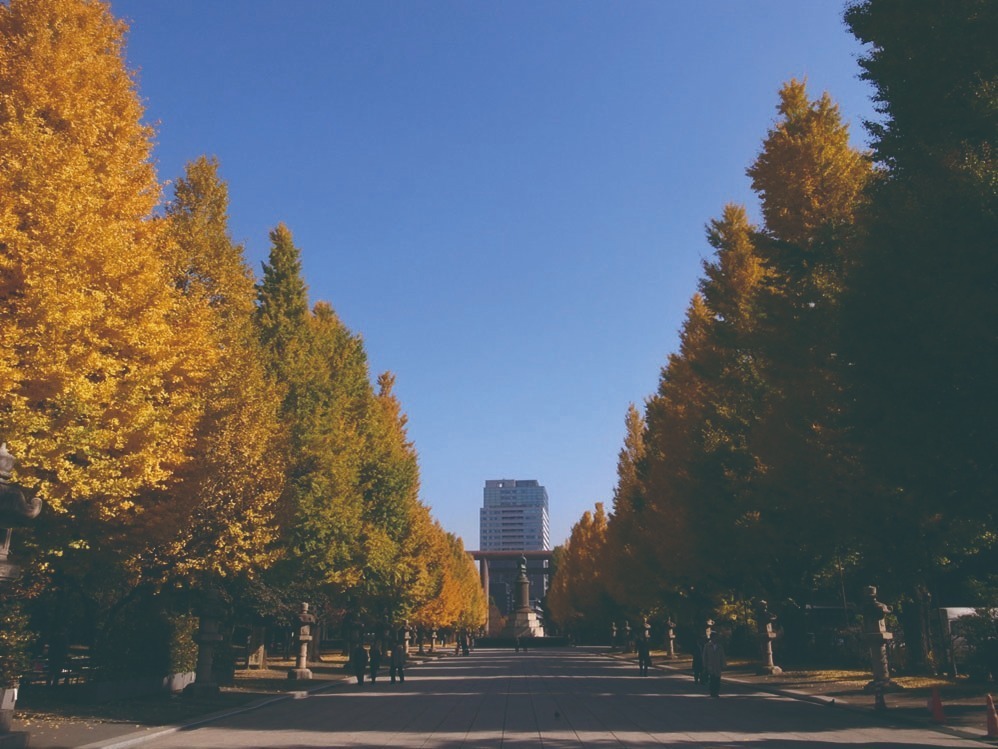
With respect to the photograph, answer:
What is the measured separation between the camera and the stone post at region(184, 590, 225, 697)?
782 inches

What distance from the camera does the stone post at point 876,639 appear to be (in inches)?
646

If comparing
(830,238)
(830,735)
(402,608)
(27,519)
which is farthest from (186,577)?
(402,608)

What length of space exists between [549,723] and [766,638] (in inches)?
589

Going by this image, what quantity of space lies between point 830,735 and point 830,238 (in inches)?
458

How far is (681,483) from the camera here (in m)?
28.3

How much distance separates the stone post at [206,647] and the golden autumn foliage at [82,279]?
221 inches

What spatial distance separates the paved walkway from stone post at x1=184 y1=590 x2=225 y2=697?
1877 millimetres

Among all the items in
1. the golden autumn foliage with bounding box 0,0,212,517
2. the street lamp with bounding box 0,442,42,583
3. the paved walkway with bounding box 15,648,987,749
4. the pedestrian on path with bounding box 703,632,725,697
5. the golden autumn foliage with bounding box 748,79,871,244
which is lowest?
the paved walkway with bounding box 15,648,987,749

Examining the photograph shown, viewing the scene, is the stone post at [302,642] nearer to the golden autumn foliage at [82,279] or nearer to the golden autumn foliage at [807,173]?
the golden autumn foliage at [82,279]

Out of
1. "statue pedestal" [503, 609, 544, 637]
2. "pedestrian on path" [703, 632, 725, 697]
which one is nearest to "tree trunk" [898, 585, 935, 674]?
"pedestrian on path" [703, 632, 725, 697]

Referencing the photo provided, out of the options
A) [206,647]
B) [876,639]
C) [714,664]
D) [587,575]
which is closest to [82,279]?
[206,647]

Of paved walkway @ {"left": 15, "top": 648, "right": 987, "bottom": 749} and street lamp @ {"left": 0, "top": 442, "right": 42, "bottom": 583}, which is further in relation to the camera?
paved walkway @ {"left": 15, "top": 648, "right": 987, "bottom": 749}

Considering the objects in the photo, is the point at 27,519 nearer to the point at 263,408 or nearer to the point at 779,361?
the point at 263,408

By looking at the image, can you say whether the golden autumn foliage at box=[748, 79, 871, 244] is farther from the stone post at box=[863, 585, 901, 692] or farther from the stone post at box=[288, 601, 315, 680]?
the stone post at box=[288, 601, 315, 680]
